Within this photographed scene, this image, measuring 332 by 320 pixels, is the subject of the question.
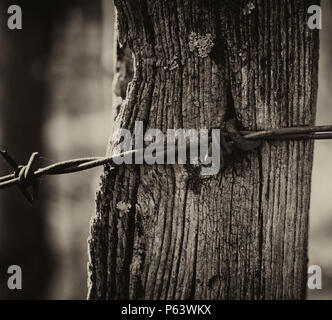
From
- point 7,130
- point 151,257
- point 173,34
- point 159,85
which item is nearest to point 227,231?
point 151,257

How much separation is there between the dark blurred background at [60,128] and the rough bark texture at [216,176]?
3.48 metres

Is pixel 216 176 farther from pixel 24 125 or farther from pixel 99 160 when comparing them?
pixel 24 125

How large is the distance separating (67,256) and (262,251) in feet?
14.5

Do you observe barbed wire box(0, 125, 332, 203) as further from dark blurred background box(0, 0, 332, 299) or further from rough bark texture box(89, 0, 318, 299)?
dark blurred background box(0, 0, 332, 299)

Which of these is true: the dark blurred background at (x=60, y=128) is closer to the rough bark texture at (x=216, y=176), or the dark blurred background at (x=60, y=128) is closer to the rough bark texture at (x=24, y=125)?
the rough bark texture at (x=24, y=125)

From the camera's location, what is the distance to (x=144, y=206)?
1213mm

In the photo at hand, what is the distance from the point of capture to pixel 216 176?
3.84 ft

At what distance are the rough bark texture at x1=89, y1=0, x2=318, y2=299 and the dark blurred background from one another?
137 inches

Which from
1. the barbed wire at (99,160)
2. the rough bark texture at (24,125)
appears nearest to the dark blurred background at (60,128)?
the rough bark texture at (24,125)

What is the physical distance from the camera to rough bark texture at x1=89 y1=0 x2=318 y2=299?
113 cm

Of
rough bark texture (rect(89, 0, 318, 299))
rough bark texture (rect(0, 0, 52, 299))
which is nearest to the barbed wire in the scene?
rough bark texture (rect(89, 0, 318, 299))

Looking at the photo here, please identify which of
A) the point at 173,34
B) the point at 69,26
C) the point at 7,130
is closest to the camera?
the point at 173,34

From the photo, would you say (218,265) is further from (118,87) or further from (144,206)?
(118,87)

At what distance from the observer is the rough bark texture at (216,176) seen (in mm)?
1132
